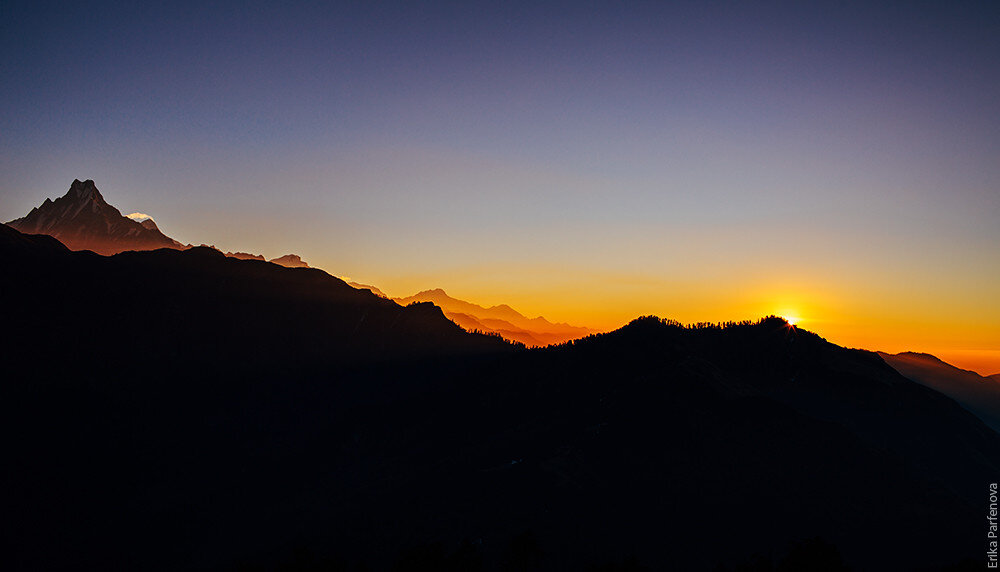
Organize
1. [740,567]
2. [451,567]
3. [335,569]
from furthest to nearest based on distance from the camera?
[335,569]
[451,567]
[740,567]

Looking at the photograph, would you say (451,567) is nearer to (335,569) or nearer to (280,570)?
(335,569)

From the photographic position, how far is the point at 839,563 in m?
148

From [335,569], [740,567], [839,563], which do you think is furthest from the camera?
[335,569]

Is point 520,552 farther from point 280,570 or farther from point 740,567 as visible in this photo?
point 280,570

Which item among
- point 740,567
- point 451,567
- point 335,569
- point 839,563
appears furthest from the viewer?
point 335,569

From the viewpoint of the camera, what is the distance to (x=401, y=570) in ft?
547

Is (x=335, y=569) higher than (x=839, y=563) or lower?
lower

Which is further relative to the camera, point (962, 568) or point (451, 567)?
point (451, 567)

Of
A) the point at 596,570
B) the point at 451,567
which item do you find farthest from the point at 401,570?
the point at 596,570

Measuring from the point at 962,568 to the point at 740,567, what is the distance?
47.0 meters

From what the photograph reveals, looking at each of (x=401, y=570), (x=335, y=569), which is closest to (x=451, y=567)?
(x=401, y=570)

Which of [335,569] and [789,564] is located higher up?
[789,564]

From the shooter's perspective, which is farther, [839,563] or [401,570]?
[401,570]

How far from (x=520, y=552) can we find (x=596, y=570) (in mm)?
18747
